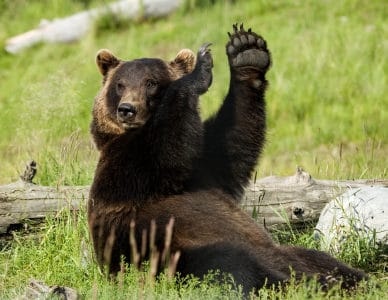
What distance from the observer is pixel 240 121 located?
844 cm

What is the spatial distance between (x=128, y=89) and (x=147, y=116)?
323 mm

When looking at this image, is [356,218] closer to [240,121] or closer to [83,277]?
[240,121]

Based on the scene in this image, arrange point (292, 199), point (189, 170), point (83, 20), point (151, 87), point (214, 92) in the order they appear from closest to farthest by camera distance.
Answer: point (189, 170) < point (151, 87) < point (292, 199) < point (214, 92) < point (83, 20)

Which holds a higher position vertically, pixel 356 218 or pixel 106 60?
pixel 106 60

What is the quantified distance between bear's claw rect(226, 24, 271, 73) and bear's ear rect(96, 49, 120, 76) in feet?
3.50

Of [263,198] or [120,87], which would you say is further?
[263,198]

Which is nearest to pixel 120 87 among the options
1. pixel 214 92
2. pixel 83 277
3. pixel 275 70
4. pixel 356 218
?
pixel 83 277

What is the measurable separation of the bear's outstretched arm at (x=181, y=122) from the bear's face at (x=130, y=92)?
25 cm

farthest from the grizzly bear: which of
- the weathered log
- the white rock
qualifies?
the weathered log

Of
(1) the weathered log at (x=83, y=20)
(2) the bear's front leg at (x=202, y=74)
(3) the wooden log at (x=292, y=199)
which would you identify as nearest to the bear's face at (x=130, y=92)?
(2) the bear's front leg at (x=202, y=74)

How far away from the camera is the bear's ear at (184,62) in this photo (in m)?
8.78

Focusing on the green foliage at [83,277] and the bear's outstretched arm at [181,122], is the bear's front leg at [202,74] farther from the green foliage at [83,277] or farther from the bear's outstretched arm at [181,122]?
the green foliage at [83,277]

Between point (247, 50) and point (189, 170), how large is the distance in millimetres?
1272

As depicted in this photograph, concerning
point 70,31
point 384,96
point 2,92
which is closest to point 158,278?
point 384,96
